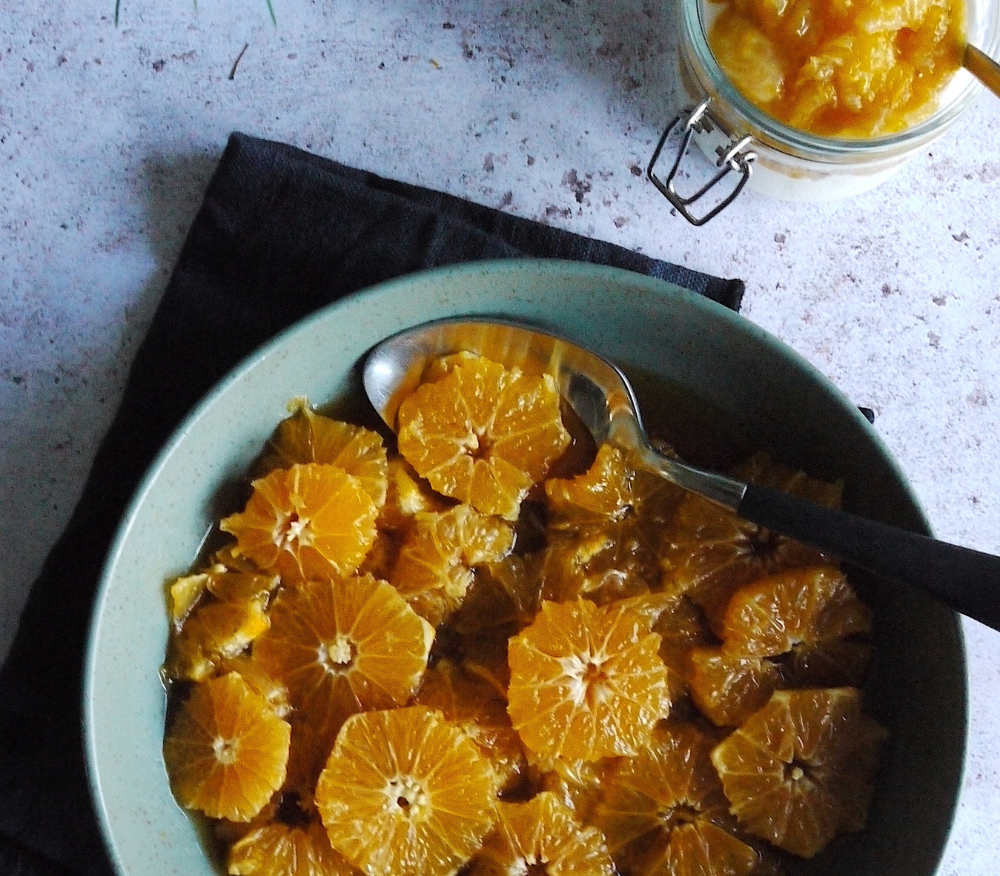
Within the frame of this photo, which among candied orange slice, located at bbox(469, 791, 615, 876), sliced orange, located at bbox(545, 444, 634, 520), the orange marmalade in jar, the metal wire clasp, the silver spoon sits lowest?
candied orange slice, located at bbox(469, 791, 615, 876)

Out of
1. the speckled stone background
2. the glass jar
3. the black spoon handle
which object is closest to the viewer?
the black spoon handle

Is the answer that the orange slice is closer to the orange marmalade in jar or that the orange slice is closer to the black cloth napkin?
the black cloth napkin

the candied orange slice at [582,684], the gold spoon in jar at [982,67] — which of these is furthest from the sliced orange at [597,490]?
the gold spoon in jar at [982,67]

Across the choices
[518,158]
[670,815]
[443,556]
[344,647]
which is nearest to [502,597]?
[443,556]

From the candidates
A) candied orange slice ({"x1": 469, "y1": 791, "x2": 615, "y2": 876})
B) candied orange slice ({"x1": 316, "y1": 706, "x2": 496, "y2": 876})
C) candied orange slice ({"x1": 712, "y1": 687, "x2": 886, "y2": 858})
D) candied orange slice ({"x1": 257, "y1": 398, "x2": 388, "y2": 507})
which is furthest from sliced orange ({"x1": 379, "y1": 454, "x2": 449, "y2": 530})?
candied orange slice ({"x1": 712, "y1": 687, "x2": 886, "y2": 858})


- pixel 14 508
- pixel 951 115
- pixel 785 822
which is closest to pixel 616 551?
pixel 785 822

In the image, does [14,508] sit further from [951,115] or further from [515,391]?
[951,115]

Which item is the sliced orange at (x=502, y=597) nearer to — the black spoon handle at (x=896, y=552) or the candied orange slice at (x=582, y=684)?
the candied orange slice at (x=582, y=684)
